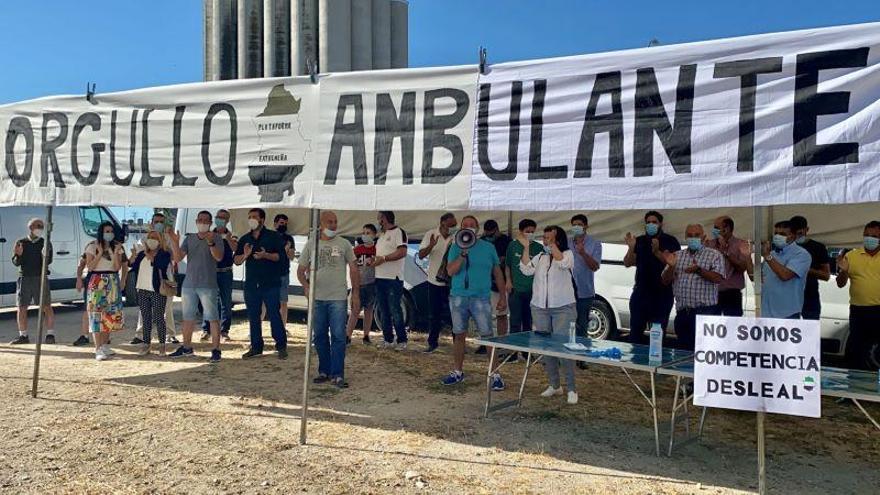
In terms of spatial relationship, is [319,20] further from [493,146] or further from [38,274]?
[493,146]

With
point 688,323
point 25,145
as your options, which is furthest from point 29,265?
point 688,323

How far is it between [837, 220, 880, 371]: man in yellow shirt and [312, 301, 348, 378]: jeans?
492 cm

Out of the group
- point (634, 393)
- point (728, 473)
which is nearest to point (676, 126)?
point (728, 473)

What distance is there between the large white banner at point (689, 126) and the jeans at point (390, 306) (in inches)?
186

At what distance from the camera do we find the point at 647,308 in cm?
690

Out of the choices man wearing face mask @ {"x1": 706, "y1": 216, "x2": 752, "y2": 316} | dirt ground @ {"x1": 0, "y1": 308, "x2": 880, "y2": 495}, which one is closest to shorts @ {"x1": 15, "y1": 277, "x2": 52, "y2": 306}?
dirt ground @ {"x1": 0, "y1": 308, "x2": 880, "y2": 495}

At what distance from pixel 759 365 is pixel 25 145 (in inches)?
257

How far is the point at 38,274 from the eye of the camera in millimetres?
8945

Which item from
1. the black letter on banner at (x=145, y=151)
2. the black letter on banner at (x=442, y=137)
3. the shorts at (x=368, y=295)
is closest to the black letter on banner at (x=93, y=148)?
the black letter on banner at (x=145, y=151)

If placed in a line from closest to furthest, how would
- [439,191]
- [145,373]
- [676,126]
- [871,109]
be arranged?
[871,109], [676,126], [439,191], [145,373]

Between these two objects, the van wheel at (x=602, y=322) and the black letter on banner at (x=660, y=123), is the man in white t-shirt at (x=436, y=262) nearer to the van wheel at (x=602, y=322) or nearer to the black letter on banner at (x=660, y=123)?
the van wheel at (x=602, y=322)

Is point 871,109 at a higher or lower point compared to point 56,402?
higher

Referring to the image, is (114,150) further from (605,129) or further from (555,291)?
(605,129)

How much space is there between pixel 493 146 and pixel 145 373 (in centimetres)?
516
